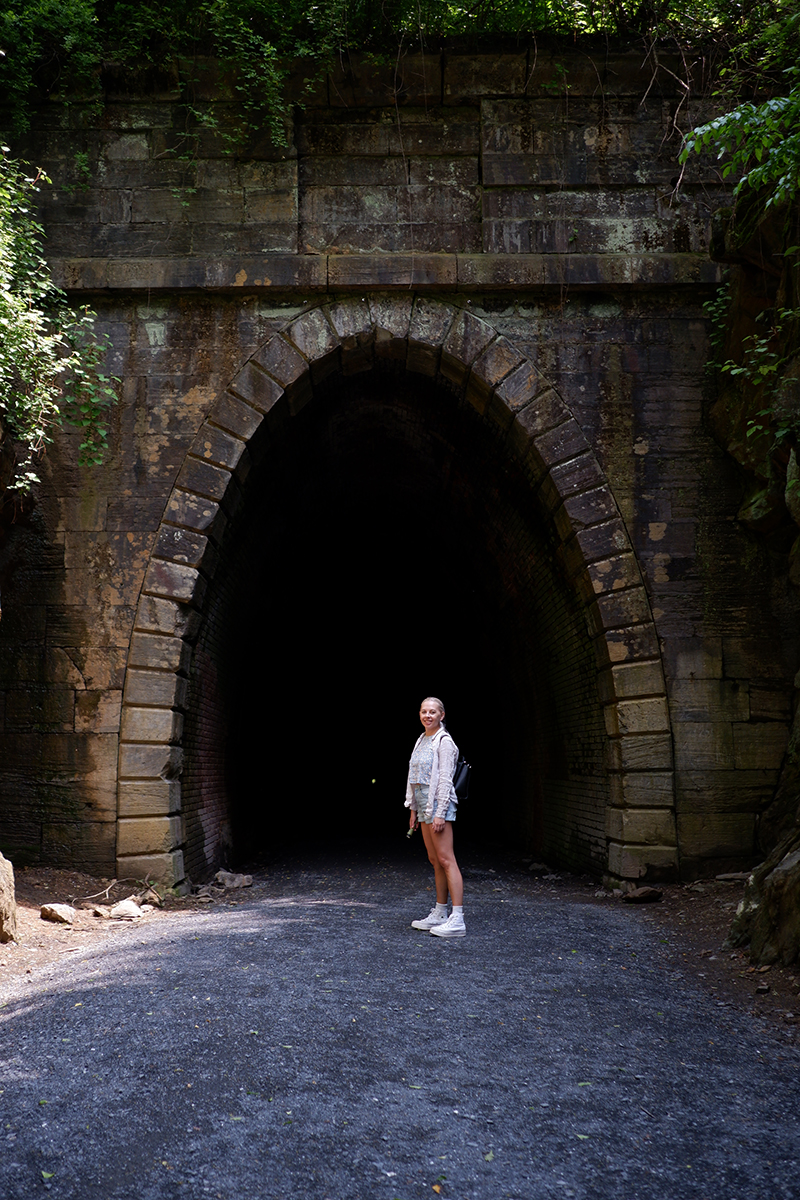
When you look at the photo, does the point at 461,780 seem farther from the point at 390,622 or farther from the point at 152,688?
the point at 390,622

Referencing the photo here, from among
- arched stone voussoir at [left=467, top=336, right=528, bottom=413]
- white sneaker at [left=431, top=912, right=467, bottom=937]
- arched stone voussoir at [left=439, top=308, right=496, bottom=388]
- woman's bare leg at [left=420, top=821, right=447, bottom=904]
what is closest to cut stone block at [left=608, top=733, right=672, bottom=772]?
woman's bare leg at [left=420, top=821, right=447, bottom=904]

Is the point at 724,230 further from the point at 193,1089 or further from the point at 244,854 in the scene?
the point at 244,854

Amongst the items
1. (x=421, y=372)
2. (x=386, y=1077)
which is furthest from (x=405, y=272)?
(x=386, y=1077)

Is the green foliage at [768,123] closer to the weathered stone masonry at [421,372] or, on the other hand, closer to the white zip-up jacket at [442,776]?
the weathered stone masonry at [421,372]

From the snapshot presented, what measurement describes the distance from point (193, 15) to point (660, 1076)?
9159 millimetres

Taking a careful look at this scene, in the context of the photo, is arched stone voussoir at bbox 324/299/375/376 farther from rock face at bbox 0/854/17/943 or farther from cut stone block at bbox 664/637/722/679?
rock face at bbox 0/854/17/943

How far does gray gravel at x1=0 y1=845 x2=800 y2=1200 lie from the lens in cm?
255

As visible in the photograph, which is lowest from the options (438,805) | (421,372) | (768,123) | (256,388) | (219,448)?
(438,805)

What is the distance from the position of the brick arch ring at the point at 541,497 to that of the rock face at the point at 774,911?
1967mm

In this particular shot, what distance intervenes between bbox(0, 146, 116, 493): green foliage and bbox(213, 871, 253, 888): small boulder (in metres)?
4.15

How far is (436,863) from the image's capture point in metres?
5.59

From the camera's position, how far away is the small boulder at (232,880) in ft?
26.1

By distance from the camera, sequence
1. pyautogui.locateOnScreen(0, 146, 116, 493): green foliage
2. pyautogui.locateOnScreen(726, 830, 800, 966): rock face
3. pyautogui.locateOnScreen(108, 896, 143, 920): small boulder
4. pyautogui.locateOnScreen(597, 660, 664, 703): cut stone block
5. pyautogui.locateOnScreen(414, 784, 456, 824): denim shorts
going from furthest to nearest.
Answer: pyautogui.locateOnScreen(597, 660, 664, 703): cut stone block → pyautogui.locateOnScreen(0, 146, 116, 493): green foliage → pyautogui.locateOnScreen(108, 896, 143, 920): small boulder → pyautogui.locateOnScreen(414, 784, 456, 824): denim shorts → pyautogui.locateOnScreen(726, 830, 800, 966): rock face

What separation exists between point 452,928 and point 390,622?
12.0 metres
